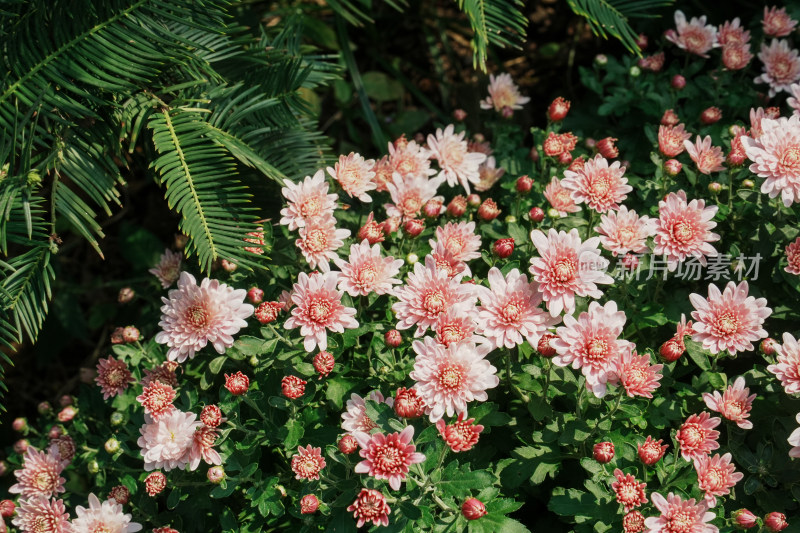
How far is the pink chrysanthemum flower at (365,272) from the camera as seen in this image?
6.51 ft

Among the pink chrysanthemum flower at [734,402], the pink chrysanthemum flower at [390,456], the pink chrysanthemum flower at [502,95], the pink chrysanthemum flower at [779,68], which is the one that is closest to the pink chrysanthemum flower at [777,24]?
the pink chrysanthemum flower at [779,68]

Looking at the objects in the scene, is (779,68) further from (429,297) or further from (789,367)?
(429,297)

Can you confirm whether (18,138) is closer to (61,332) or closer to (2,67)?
(2,67)

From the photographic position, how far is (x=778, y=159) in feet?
6.50

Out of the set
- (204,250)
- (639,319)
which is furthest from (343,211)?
(639,319)

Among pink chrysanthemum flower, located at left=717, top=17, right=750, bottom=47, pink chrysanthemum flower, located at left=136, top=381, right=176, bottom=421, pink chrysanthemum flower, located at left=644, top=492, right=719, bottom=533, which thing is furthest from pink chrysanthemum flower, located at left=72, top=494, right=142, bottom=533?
pink chrysanthemum flower, located at left=717, top=17, right=750, bottom=47

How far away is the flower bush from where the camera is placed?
5.83ft

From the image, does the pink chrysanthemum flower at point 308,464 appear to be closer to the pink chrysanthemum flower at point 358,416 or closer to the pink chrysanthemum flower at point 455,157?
the pink chrysanthemum flower at point 358,416

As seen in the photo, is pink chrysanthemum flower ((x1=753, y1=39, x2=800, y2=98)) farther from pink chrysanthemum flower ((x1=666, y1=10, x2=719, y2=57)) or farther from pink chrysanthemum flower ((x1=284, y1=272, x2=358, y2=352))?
pink chrysanthemum flower ((x1=284, y1=272, x2=358, y2=352))

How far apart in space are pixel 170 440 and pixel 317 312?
1.71 ft

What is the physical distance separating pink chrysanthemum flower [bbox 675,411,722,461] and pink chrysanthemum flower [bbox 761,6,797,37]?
1.61 meters

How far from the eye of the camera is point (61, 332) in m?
3.30

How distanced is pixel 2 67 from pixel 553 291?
5.23 feet

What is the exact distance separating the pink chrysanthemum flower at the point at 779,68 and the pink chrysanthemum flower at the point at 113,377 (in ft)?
7.90
